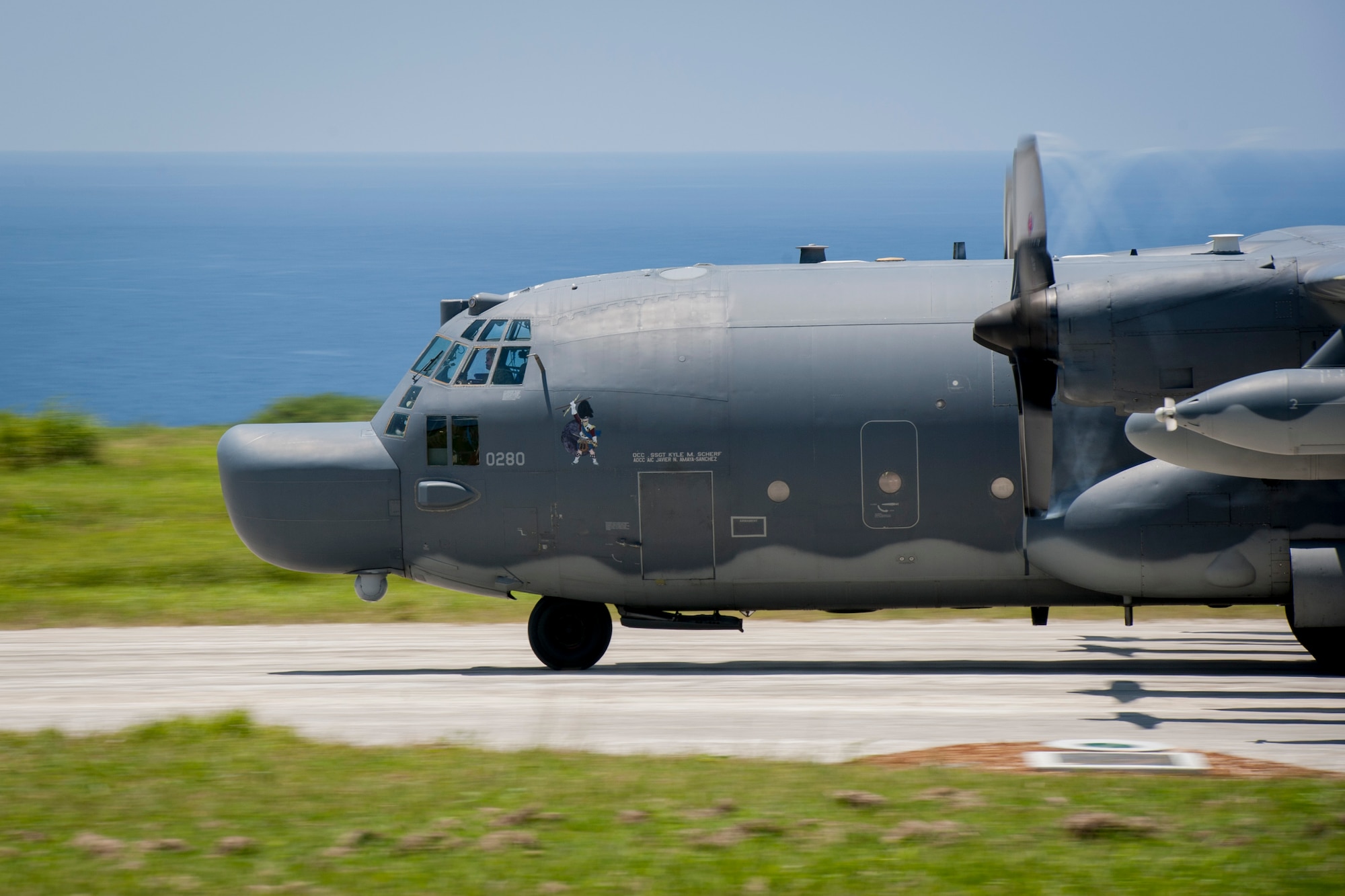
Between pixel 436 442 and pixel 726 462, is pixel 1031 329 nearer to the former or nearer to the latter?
pixel 726 462

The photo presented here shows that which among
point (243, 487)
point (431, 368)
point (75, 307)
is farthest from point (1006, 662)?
point (75, 307)

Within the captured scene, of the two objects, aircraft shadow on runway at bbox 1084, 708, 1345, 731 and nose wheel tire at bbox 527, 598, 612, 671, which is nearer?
aircraft shadow on runway at bbox 1084, 708, 1345, 731

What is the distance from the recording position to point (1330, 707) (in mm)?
10625

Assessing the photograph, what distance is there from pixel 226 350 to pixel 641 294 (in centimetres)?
7862

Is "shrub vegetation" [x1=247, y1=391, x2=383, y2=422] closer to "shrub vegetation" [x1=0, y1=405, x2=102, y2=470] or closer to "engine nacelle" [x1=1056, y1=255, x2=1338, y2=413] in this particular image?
"shrub vegetation" [x1=0, y1=405, x2=102, y2=470]

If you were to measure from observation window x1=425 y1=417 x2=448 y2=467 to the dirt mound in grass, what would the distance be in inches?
219

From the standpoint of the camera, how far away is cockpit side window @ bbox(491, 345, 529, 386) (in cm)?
1275

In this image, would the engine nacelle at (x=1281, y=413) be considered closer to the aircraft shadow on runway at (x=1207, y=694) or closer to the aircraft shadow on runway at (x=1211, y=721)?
the aircraft shadow on runway at (x=1211, y=721)

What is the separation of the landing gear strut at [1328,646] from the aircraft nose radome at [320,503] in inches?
334

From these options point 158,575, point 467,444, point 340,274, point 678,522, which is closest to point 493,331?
point 467,444

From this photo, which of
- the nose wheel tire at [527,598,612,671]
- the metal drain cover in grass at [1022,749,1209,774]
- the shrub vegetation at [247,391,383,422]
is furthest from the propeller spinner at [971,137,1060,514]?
the shrub vegetation at [247,391,383,422]

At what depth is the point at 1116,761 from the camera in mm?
8719

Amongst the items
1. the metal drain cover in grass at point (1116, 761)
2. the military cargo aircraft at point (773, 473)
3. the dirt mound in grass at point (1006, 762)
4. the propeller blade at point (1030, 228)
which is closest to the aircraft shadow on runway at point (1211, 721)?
the metal drain cover in grass at point (1116, 761)

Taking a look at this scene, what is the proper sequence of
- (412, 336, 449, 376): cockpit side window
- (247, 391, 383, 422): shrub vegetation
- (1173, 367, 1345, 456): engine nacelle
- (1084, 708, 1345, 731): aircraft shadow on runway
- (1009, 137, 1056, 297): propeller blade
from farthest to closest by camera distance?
(247, 391, 383, 422): shrub vegetation < (412, 336, 449, 376): cockpit side window < (1009, 137, 1056, 297): propeller blade < (1084, 708, 1345, 731): aircraft shadow on runway < (1173, 367, 1345, 456): engine nacelle
